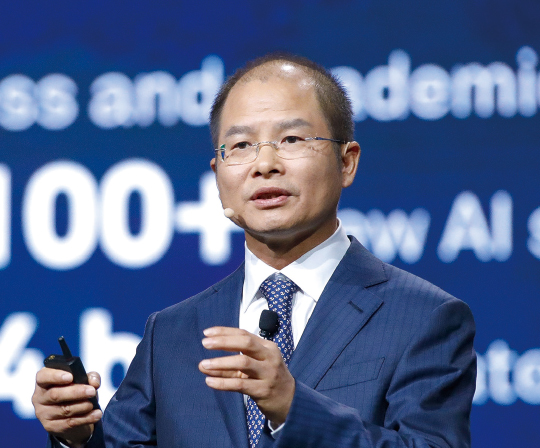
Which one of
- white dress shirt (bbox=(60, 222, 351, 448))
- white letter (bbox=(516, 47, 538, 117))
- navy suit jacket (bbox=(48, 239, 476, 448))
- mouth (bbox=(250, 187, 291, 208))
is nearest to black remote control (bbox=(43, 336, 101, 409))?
navy suit jacket (bbox=(48, 239, 476, 448))

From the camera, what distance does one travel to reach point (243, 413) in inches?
67.2

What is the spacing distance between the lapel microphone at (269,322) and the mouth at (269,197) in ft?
0.87

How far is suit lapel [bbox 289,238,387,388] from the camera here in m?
1.69

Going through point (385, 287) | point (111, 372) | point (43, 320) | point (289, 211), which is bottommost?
point (111, 372)

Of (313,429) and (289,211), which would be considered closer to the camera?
(313,429)

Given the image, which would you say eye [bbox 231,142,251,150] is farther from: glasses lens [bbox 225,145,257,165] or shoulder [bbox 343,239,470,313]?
shoulder [bbox 343,239,470,313]

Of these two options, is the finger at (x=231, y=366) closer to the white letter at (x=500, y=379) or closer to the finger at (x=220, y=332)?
the finger at (x=220, y=332)

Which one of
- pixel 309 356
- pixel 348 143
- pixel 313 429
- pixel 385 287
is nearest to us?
pixel 313 429

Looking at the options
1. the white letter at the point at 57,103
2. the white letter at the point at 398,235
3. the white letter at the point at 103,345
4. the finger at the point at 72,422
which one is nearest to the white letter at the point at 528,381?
the white letter at the point at 398,235

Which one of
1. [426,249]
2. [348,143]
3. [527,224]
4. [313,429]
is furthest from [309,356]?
[527,224]

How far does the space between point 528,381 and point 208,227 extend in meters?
1.46

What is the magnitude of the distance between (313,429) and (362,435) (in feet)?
0.36

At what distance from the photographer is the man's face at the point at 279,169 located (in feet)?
6.03

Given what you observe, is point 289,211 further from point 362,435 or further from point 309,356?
point 362,435
